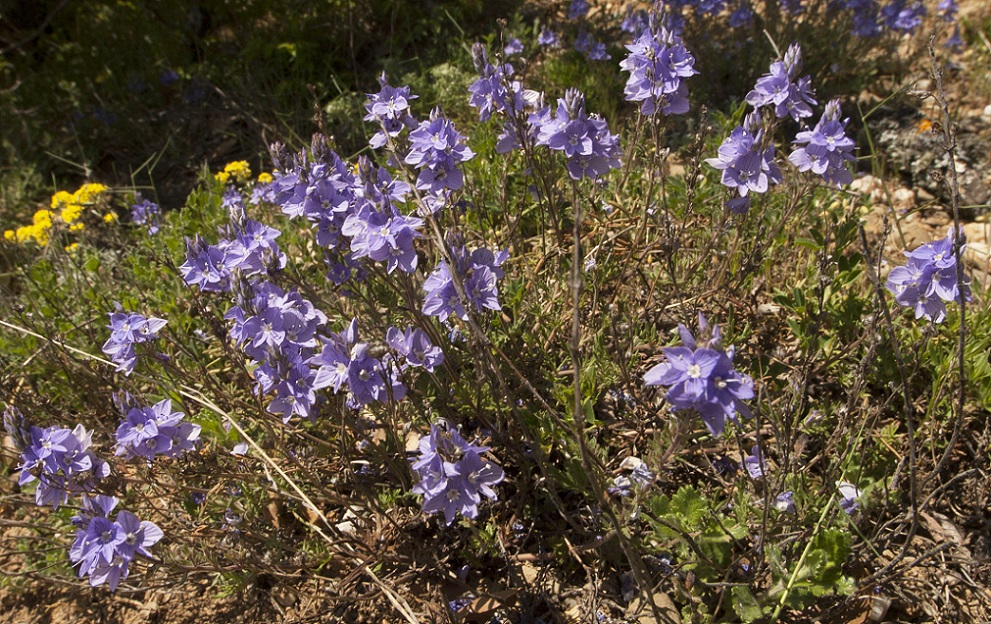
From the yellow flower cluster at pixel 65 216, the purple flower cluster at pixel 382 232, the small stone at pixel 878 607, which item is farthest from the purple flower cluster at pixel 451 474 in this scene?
the yellow flower cluster at pixel 65 216

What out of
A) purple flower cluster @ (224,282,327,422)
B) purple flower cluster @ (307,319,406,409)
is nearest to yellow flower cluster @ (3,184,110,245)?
purple flower cluster @ (224,282,327,422)

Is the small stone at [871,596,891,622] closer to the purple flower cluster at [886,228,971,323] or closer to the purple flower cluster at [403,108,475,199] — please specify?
the purple flower cluster at [886,228,971,323]

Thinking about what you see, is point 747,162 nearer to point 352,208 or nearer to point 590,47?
point 352,208

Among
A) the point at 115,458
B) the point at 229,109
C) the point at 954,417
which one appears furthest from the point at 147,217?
the point at 954,417

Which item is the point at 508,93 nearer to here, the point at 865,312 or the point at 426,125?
the point at 426,125

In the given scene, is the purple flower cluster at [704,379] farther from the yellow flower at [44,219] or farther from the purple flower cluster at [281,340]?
the yellow flower at [44,219]
